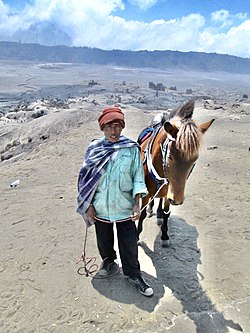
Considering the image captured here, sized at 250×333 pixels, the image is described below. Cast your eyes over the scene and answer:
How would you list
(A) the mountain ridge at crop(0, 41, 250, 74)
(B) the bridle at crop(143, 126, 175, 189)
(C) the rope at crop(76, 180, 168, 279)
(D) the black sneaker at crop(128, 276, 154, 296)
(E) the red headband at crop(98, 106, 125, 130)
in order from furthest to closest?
(A) the mountain ridge at crop(0, 41, 250, 74)
(C) the rope at crop(76, 180, 168, 279)
(D) the black sneaker at crop(128, 276, 154, 296)
(B) the bridle at crop(143, 126, 175, 189)
(E) the red headband at crop(98, 106, 125, 130)

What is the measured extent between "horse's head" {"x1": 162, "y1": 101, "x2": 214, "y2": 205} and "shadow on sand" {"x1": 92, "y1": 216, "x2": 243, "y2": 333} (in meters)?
1.06

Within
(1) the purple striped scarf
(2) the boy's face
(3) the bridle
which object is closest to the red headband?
(2) the boy's face

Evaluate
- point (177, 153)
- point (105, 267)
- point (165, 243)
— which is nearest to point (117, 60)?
point (165, 243)

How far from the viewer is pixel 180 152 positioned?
3.10m

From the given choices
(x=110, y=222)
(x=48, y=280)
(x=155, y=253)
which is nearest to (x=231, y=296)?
(x=155, y=253)

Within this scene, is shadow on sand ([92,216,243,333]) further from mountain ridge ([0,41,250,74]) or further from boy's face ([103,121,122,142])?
mountain ridge ([0,41,250,74])

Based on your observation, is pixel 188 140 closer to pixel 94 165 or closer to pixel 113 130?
pixel 113 130

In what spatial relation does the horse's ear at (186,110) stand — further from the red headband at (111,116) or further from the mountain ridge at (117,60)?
the mountain ridge at (117,60)

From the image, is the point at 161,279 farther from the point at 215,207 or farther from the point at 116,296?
the point at 215,207

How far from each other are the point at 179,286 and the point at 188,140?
168 centimetres

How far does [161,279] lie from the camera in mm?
3773

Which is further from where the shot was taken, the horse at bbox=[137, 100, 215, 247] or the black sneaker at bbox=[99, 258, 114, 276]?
the black sneaker at bbox=[99, 258, 114, 276]

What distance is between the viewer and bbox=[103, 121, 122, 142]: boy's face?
301 centimetres

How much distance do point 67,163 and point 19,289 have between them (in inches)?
208
